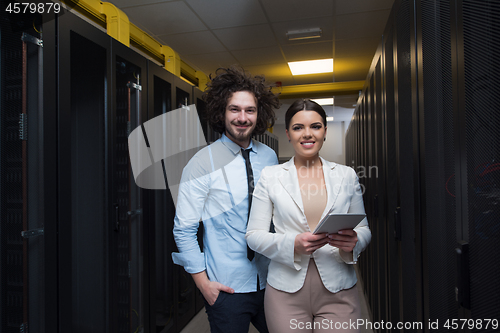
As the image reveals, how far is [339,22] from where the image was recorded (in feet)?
10.3

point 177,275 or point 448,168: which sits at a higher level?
point 448,168

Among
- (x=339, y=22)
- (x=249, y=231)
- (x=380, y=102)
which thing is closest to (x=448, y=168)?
(x=249, y=231)

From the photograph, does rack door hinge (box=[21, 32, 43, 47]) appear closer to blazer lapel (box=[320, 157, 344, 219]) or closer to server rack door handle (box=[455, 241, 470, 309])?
blazer lapel (box=[320, 157, 344, 219])

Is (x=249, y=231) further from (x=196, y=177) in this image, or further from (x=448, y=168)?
(x=448, y=168)

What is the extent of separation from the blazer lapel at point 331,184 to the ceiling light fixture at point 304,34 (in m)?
2.48

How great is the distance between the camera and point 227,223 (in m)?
1.36

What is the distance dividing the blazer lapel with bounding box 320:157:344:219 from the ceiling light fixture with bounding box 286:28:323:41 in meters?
2.48

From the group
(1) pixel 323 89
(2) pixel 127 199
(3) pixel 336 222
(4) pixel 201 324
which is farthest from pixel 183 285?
(1) pixel 323 89

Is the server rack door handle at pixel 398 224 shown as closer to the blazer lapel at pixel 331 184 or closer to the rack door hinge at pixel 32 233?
the blazer lapel at pixel 331 184

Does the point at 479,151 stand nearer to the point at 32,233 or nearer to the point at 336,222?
the point at 336,222

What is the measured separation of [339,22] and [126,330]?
324 centimetres

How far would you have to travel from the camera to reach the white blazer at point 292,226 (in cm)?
117

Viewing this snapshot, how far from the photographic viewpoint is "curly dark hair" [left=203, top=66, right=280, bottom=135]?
58.0 inches

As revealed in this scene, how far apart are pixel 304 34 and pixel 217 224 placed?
2713 mm
